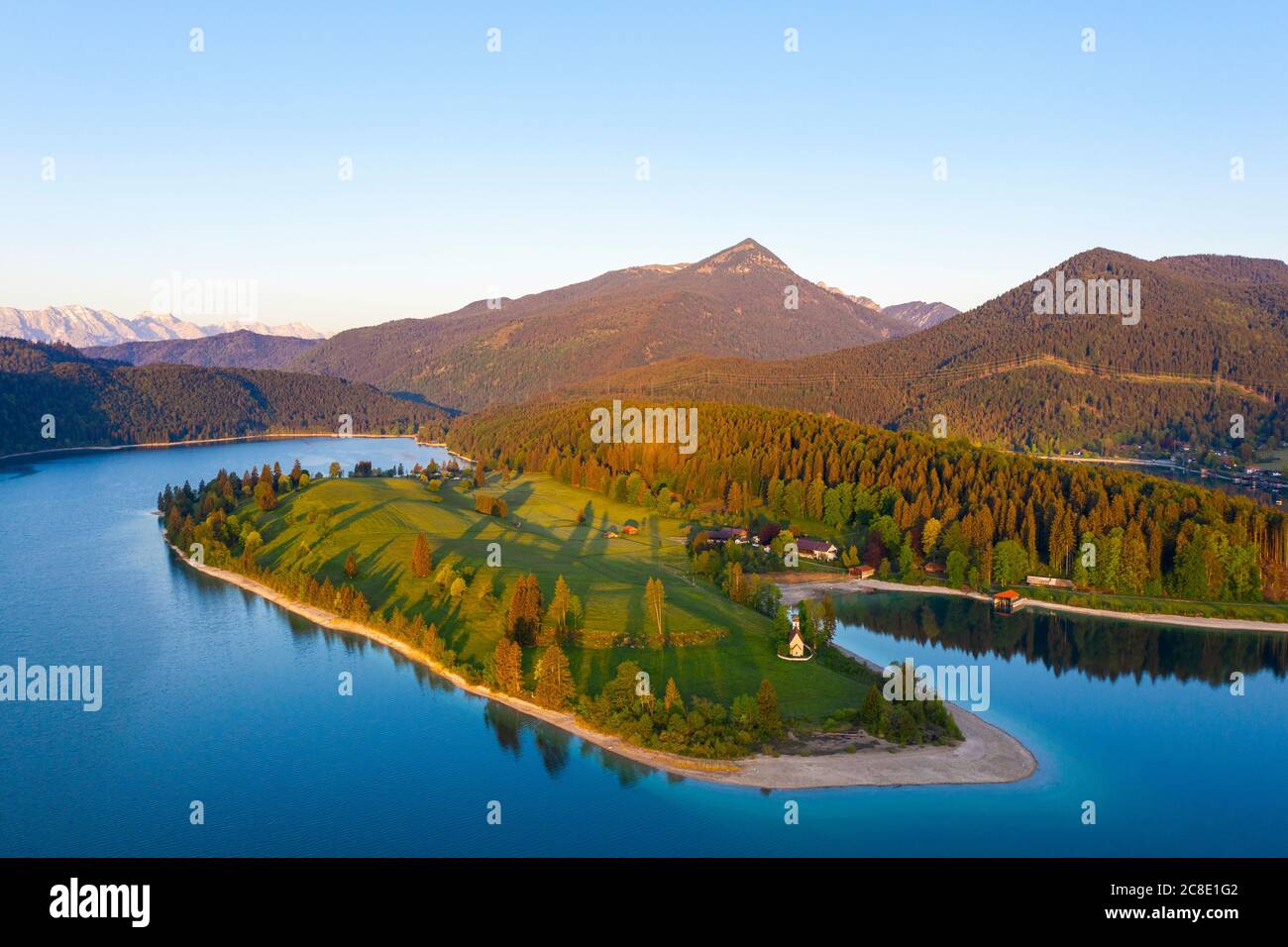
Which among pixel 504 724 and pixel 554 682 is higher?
pixel 554 682

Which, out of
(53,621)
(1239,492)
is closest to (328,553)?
(53,621)

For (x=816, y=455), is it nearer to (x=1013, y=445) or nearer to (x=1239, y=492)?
(x=1239, y=492)

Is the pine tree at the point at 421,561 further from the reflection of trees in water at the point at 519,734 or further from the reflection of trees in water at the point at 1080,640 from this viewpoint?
the reflection of trees in water at the point at 1080,640

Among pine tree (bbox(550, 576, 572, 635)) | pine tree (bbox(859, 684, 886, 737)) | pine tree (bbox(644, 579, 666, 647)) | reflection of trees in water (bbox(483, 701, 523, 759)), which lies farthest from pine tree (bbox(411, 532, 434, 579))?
pine tree (bbox(859, 684, 886, 737))

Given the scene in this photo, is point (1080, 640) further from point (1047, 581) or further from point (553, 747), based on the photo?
point (553, 747)

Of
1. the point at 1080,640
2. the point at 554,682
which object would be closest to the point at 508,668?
the point at 554,682

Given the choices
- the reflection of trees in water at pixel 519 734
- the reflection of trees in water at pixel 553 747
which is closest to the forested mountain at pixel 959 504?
the reflection of trees in water at pixel 519 734
